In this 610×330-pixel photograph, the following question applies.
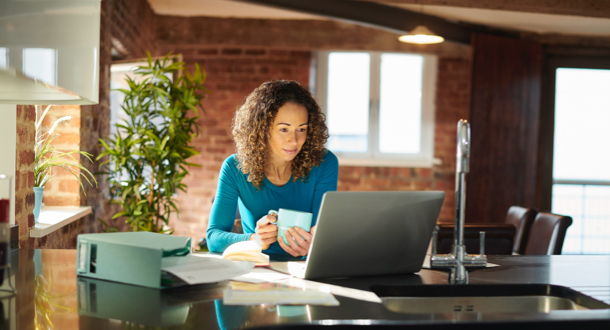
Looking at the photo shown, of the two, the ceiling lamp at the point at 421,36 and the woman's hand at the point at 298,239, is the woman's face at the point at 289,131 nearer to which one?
the woman's hand at the point at 298,239

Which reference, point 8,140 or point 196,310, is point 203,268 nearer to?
point 196,310

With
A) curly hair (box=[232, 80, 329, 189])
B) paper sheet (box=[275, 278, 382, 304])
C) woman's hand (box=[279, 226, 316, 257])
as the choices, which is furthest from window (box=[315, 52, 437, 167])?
paper sheet (box=[275, 278, 382, 304])

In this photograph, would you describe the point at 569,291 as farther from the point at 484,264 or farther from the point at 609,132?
the point at 609,132

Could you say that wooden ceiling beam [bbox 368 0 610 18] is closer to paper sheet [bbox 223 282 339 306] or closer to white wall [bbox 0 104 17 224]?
white wall [bbox 0 104 17 224]

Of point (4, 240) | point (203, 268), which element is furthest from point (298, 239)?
point (4, 240)

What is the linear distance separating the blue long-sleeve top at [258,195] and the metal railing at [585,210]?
169 inches

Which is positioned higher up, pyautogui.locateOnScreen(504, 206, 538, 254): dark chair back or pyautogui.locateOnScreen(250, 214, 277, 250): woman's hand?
pyautogui.locateOnScreen(250, 214, 277, 250): woman's hand

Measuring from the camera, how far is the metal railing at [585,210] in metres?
5.53

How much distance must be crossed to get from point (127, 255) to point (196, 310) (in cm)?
27

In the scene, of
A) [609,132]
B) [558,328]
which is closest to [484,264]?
[558,328]

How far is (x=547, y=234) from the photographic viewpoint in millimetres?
3092

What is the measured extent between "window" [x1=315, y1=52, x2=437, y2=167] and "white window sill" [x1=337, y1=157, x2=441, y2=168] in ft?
0.23

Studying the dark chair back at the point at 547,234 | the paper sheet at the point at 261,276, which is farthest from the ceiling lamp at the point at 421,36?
the paper sheet at the point at 261,276

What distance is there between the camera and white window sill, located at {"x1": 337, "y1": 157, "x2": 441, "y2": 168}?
5438 millimetres
